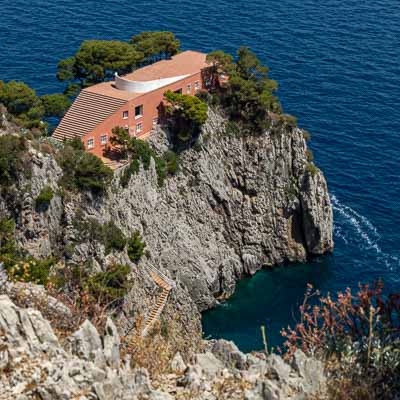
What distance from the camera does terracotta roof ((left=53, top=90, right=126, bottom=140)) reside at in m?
80.6

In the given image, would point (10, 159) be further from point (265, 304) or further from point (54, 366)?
point (265, 304)

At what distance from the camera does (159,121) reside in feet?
287

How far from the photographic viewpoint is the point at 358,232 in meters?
101

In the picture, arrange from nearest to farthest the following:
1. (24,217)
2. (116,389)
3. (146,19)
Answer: (116,389) → (24,217) → (146,19)

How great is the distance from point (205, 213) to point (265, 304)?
13182 millimetres

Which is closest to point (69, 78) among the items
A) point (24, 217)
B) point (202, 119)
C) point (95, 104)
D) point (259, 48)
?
point (95, 104)

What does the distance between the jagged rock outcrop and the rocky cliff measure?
33251 millimetres

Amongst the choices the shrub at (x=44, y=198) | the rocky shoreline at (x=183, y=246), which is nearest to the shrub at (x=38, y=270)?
the rocky shoreline at (x=183, y=246)

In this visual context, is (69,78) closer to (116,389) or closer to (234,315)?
(234,315)

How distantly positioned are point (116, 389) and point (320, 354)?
10.6m

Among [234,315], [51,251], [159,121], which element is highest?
[159,121]

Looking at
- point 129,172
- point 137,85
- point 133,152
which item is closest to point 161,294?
point 129,172

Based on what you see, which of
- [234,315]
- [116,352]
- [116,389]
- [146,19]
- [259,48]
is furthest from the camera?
[146,19]

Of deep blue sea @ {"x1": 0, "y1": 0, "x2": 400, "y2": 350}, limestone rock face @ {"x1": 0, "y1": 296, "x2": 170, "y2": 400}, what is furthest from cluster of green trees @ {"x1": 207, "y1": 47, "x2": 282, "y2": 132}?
limestone rock face @ {"x1": 0, "y1": 296, "x2": 170, "y2": 400}
